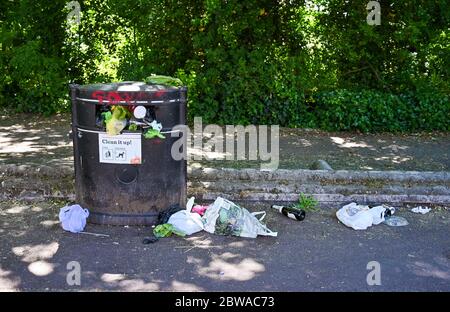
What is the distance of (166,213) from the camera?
5.32 m

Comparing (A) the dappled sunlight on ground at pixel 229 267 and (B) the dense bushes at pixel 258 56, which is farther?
(B) the dense bushes at pixel 258 56

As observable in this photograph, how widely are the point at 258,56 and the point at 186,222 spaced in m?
5.88

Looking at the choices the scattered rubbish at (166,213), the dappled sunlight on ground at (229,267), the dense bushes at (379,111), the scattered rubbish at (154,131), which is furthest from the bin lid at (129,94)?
the dense bushes at (379,111)

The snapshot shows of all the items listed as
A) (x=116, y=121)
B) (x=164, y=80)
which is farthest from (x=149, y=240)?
(x=164, y=80)

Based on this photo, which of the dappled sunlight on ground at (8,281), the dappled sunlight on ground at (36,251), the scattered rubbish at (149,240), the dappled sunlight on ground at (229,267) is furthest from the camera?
the scattered rubbish at (149,240)

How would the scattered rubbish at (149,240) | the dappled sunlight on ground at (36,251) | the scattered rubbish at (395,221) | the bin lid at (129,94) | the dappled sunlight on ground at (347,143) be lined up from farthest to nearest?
1. the dappled sunlight on ground at (347,143)
2. the scattered rubbish at (395,221)
3. the bin lid at (129,94)
4. the scattered rubbish at (149,240)
5. the dappled sunlight on ground at (36,251)

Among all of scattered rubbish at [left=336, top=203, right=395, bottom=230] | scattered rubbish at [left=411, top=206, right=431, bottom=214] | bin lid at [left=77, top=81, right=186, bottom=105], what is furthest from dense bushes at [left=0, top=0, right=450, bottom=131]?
bin lid at [left=77, top=81, right=186, bottom=105]

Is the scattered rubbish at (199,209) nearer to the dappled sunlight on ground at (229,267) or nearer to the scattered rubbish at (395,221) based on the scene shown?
the dappled sunlight on ground at (229,267)

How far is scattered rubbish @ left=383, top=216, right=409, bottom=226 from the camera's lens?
5564 mm

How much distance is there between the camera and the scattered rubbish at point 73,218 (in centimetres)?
515

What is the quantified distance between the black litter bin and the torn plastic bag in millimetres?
419

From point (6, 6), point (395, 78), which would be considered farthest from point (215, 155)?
point (6, 6)

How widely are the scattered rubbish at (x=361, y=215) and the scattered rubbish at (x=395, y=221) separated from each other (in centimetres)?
5
